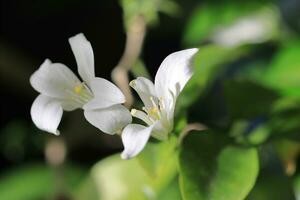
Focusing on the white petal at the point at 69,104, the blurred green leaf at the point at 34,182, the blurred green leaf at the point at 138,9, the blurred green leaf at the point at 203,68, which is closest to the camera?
the white petal at the point at 69,104

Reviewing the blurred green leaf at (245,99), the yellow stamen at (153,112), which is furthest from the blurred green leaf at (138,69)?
the yellow stamen at (153,112)

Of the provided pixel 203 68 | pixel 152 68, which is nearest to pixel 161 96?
pixel 203 68

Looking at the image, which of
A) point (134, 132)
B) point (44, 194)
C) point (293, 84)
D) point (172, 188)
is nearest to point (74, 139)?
point (44, 194)

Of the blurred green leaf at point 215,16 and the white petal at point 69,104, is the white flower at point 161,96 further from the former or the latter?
the blurred green leaf at point 215,16

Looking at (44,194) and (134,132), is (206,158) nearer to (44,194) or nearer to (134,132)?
(134,132)

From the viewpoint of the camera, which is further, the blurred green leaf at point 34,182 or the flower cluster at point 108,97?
the blurred green leaf at point 34,182

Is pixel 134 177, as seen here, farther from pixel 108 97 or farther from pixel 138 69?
pixel 108 97

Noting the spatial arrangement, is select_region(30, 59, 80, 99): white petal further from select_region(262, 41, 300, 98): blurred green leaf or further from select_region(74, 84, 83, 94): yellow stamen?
select_region(262, 41, 300, 98): blurred green leaf

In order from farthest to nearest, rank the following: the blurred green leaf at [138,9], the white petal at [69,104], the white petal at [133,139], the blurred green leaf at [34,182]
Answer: the blurred green leaf at [34,182]
the blurred green leaf at [138,9]
the white petal at [69,104]
the white petal at [133,139]
